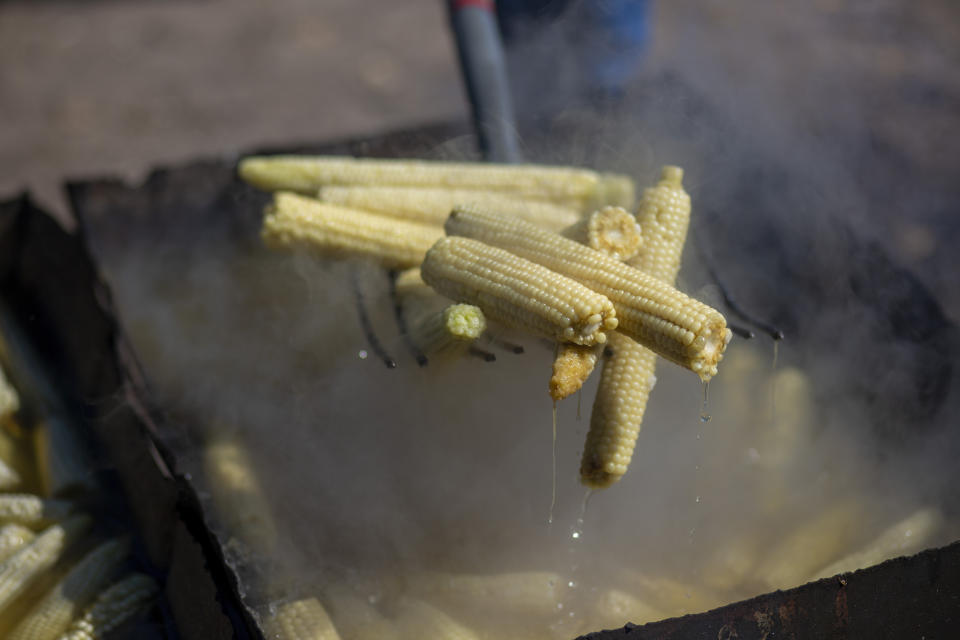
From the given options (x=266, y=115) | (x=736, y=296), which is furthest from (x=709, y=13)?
(x=736, y=296)

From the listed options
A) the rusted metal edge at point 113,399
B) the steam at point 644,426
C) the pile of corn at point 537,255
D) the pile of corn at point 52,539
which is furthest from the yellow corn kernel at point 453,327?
the pile of corn at point 52,539


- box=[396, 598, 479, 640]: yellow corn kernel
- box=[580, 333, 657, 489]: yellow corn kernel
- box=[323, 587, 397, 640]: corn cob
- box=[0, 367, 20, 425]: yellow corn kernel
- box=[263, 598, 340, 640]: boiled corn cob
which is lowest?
box=[396, 598, 479, 640]: yellow corn kernel

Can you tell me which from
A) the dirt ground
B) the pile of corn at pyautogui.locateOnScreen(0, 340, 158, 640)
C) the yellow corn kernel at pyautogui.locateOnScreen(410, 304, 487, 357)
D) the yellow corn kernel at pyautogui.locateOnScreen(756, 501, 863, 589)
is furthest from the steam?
the dirt ground

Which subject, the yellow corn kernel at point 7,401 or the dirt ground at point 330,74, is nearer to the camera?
the yellow corn kernel at point 7,401

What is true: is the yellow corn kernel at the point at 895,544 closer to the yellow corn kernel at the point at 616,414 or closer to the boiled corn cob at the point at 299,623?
the yellow corn kernel at the point at 616,414

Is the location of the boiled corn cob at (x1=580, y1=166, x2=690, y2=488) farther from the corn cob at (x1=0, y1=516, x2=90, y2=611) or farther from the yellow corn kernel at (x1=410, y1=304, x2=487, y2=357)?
the corn cob at (x1=0, y1=516, x2=90, y2=611)

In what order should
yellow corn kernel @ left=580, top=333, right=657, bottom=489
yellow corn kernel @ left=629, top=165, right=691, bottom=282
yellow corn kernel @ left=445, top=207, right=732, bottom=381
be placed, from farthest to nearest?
1. yellow corn kernel @ left=629, top=165, right=691, bottom=282
2. yellow corn kernel @ left=580, top=333, right=657, bottom=489
3. yellow corn kernel @ left=445, top=207, right=732, bottom=381
